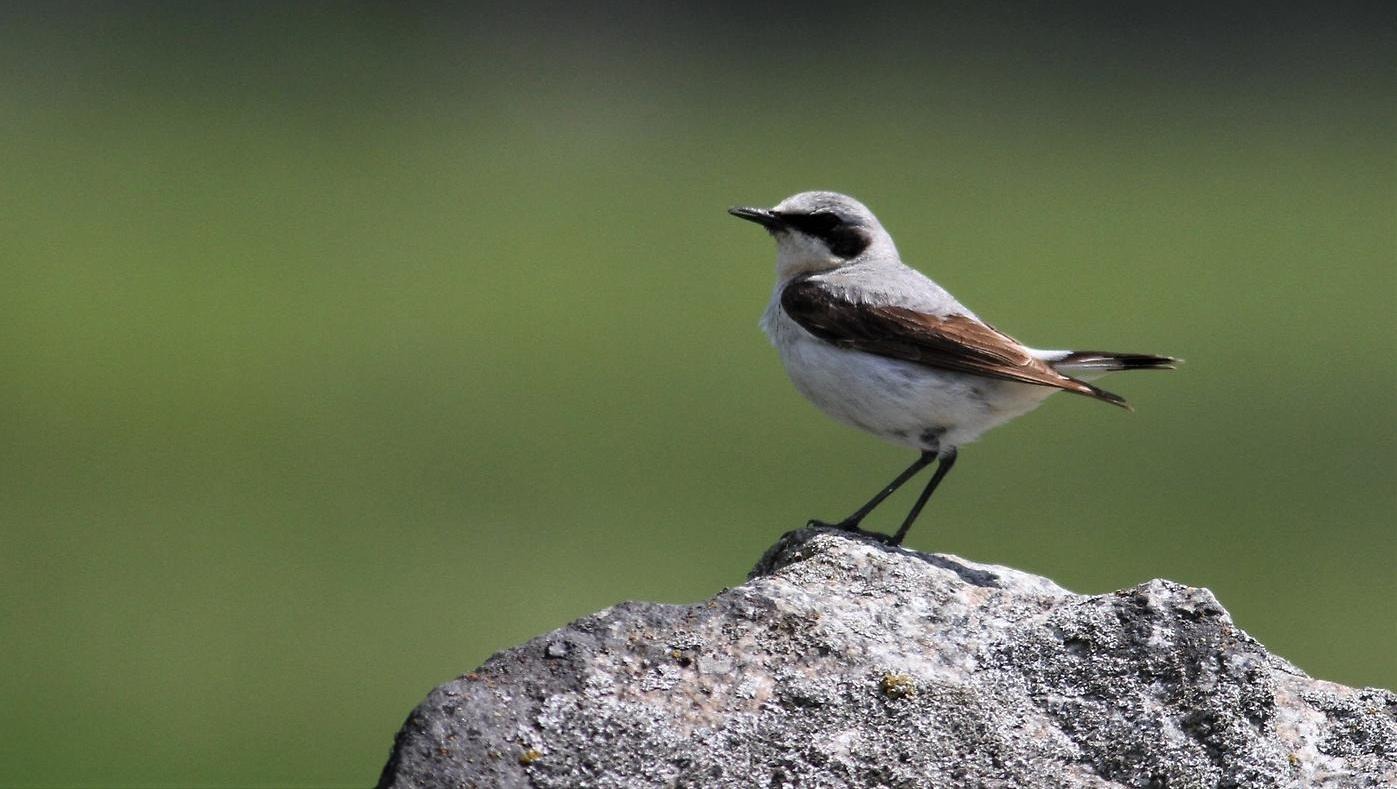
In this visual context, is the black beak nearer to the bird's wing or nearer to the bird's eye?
the bird's eye

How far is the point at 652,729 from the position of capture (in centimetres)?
322

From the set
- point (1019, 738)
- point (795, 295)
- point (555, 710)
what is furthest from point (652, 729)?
point (795, 295)

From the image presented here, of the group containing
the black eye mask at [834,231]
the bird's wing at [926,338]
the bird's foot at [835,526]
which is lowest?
the bird's foot at [835,526]

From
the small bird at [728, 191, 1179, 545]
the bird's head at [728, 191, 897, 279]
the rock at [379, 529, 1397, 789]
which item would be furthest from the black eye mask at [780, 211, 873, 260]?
the rock at [379, 529, 1397, 789]

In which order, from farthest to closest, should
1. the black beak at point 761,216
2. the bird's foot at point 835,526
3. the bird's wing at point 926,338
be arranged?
the black beak at point 761,216
the bird's wing at point 926,338
the bird's foot at point 835,526

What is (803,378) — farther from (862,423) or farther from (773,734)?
(773,734)

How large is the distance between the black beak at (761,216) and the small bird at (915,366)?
0.44 m

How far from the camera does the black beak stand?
6.58 metres

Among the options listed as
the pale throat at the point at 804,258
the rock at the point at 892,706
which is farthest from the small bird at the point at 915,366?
the rock at the point at 892,706

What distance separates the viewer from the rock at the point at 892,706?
3.19 metres

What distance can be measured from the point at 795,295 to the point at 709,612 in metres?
2.92

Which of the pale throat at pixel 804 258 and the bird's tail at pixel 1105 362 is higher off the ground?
the pale throat at pixel 804 258

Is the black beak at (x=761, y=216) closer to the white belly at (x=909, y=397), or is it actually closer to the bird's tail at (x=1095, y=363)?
the white belly at (x=909, y=397)

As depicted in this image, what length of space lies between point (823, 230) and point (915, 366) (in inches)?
42.2
